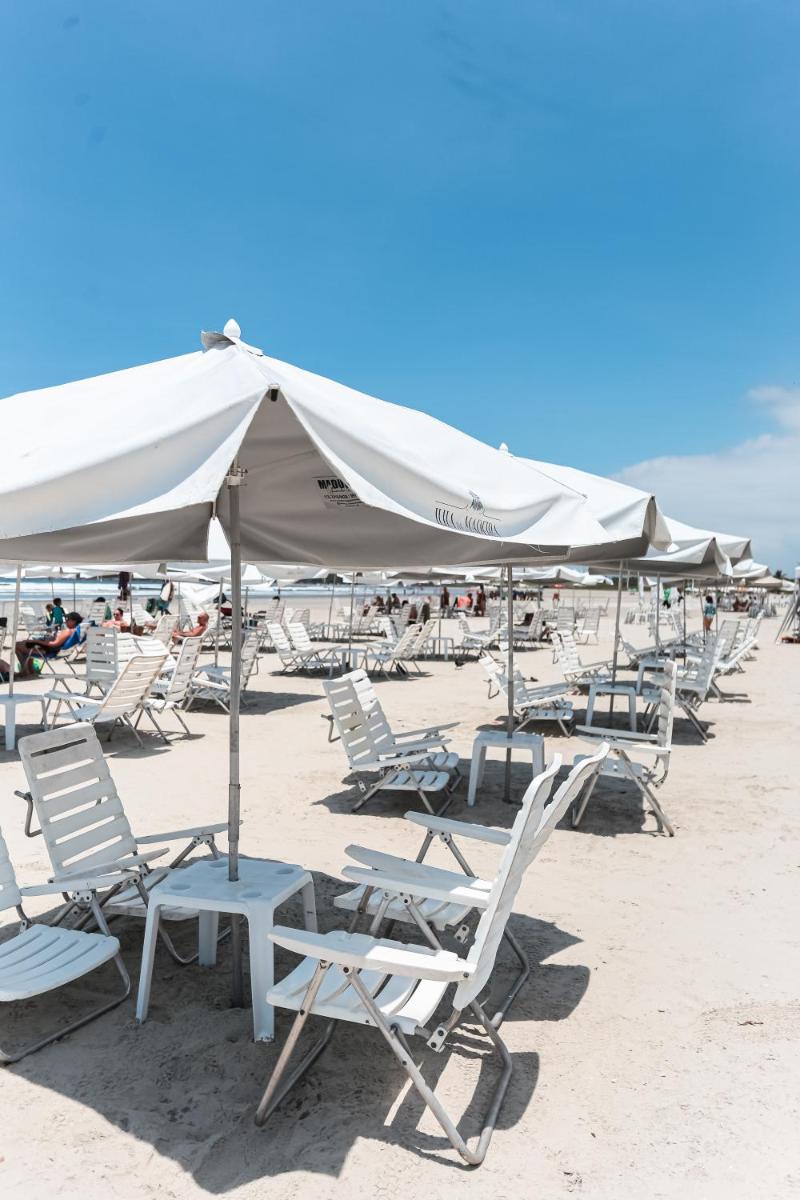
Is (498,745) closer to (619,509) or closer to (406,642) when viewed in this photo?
(619,509)

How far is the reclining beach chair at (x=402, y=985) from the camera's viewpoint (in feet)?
8.13

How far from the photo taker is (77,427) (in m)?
2.41

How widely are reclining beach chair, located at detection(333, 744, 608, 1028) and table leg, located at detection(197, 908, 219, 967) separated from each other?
2.04 feet

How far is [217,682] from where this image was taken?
12.0 m

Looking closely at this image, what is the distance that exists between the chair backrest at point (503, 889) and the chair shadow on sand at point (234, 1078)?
51 cm

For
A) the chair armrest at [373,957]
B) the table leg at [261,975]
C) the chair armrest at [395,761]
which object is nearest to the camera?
the chair armrest at [373,957]

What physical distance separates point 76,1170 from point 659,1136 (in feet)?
5.86

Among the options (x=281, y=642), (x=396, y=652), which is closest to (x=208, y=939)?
(x=396, y=652)

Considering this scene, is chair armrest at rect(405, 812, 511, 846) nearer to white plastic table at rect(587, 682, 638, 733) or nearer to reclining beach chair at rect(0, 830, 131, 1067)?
reclining beach chair at rect(0, 830, 131, 1067)

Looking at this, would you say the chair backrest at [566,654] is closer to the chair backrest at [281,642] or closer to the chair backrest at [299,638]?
the chair backrest at [299,638]

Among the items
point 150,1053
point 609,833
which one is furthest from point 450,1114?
point 609,833

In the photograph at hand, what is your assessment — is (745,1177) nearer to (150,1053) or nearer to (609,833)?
(150,1053)

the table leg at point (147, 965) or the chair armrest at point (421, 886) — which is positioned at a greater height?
the chair armrest at point (421, 886)

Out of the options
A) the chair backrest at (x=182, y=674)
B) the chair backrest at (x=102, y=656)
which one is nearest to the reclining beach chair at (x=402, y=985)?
the chair backrest at (x=182, y=674)
